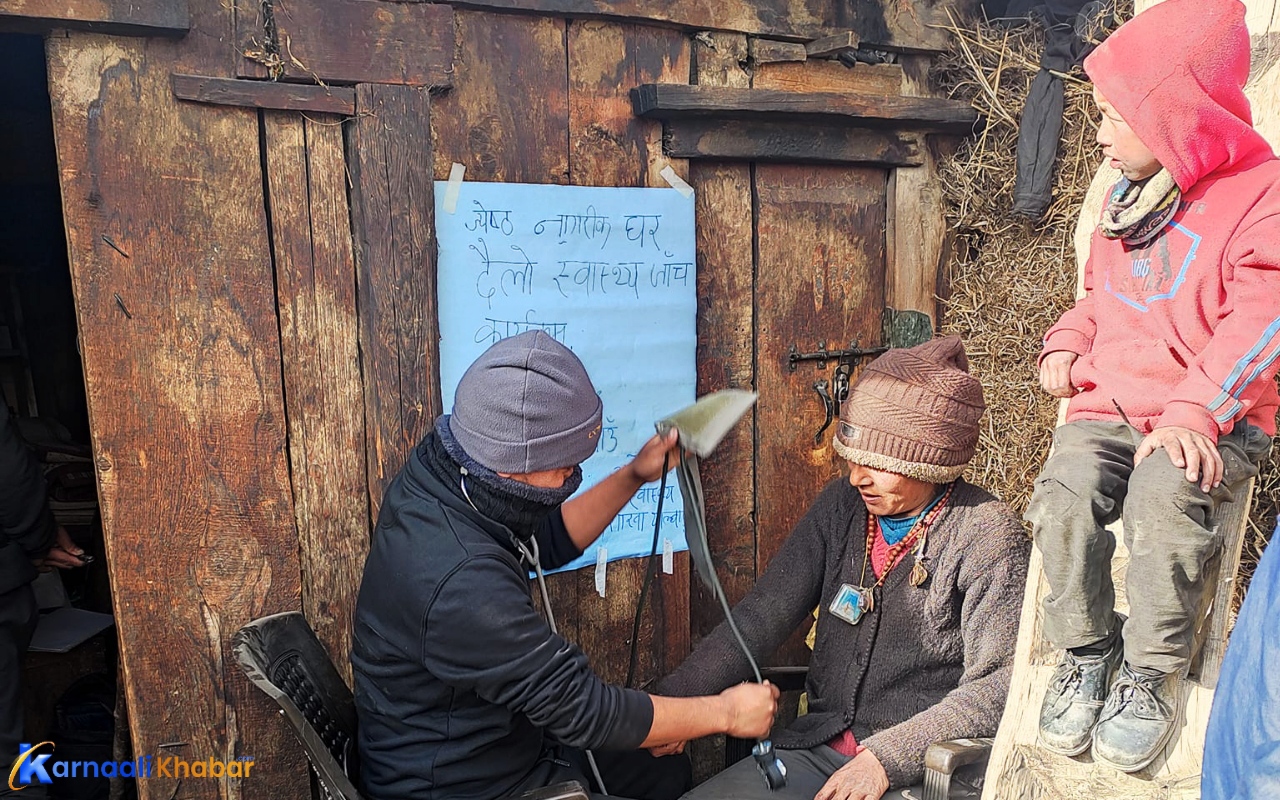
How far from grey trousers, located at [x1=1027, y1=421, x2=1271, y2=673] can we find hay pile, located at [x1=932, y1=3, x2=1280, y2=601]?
4.57 feet

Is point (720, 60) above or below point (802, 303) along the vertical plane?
above

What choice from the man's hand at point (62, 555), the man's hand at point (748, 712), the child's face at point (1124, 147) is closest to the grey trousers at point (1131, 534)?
the child's face at point (1124, 147)

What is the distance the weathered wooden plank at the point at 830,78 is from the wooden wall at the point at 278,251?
0.03 m

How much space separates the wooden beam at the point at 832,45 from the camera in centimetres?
299

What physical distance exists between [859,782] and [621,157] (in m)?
1.97

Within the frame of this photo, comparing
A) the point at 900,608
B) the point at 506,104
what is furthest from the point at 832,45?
the point at 900,608

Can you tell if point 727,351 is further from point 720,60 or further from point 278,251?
point 278,251

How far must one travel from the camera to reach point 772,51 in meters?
3.04

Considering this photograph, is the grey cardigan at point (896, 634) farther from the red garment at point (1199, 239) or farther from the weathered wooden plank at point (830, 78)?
the weathered wooden plank at point (830, 78)

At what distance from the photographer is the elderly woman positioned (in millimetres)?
2236

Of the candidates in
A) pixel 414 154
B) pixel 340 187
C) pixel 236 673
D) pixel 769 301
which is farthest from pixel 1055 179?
pixel 236 673

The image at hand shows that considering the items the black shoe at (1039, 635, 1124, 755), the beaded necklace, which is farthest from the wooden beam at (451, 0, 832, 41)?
the black shoe at (1039, 635, 1124, 755)

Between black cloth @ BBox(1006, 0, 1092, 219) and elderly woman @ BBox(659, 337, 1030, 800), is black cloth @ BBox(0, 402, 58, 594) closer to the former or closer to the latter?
elderly woman @ BBox(659, 337, 1030, 800)

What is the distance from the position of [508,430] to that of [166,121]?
4.30 feet
